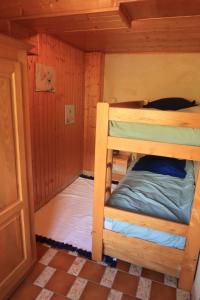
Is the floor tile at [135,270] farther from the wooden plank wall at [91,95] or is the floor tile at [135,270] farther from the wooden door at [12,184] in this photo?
the wooden plank wall at [91,95]

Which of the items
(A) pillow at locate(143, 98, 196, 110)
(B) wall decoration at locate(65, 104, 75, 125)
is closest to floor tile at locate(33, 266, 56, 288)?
(B) wall decoration at locate(65, 104, 75, 125)

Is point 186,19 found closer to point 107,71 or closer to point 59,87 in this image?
point 59,87

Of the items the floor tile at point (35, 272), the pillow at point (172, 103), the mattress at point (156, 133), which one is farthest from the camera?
the pillow at point (172, 103)

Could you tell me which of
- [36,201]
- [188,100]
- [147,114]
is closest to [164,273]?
[147,114]

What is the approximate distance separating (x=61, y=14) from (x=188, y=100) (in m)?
2.33

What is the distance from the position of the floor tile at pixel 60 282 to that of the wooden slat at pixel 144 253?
0.40m

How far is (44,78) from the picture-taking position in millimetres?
2553

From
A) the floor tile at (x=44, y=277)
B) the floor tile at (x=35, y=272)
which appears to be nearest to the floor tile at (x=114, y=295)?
the floor tile at (x=44, y=277)

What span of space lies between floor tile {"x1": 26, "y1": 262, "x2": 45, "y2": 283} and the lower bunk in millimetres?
490

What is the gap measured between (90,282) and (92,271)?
0.11m

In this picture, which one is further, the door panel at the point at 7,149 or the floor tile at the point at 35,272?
the floor tile at the point at 35,272

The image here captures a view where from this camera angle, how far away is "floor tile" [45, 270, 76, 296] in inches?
66.5

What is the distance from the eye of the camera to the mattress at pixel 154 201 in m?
1.74

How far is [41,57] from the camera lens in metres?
2.48
